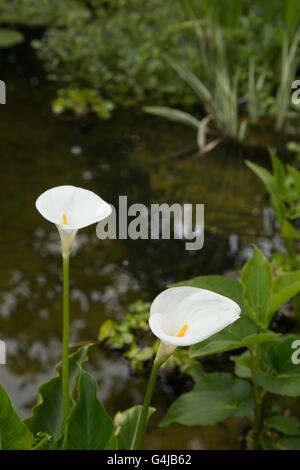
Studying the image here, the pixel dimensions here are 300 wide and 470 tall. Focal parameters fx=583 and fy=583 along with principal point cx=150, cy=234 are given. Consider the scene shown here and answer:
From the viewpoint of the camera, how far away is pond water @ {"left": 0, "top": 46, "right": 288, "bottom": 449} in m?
1.61

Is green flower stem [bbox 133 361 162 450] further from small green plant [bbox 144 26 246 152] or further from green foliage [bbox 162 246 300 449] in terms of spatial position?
small green plant [bbox 144 26 246 152]

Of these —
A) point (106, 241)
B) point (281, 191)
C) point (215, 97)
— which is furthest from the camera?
point (215, 97)

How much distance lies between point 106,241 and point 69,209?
50.0 inches

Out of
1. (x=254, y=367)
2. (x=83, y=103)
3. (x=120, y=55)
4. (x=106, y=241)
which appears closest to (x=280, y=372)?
(x=254, y=367)

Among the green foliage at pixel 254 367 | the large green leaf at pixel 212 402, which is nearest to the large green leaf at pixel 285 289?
the green foliage at pixel 254 367

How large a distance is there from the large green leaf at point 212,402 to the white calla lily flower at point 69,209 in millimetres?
519

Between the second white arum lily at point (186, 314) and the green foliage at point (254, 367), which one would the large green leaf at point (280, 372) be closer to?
the green foliage at point (254, 367)

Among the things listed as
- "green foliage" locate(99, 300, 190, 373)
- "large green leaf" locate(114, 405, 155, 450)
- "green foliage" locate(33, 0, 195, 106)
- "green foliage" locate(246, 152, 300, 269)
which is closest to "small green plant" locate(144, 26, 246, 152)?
"green foliage" locate(33, 0, 195, 106)

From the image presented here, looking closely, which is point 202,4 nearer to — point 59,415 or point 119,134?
point 119,134

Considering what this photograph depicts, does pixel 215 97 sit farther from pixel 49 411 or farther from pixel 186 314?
pixel 186 314

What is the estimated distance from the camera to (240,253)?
2.11 metres

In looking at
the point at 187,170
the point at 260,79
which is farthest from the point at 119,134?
the point at 260,79

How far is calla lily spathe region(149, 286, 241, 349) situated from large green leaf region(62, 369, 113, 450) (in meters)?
0.19

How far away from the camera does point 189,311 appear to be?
0.79 metres
